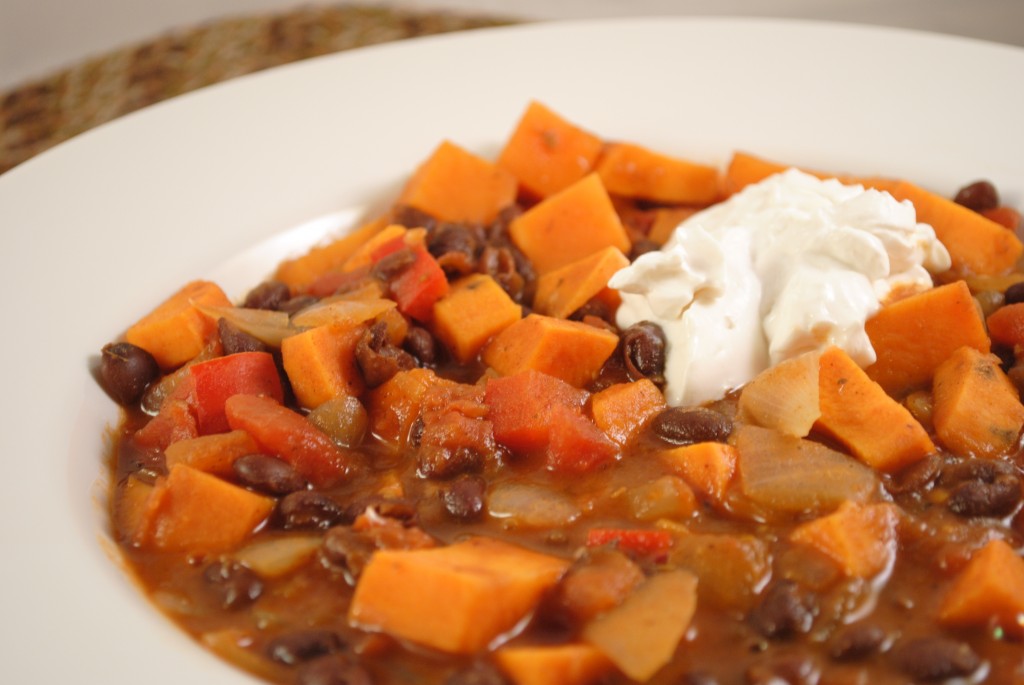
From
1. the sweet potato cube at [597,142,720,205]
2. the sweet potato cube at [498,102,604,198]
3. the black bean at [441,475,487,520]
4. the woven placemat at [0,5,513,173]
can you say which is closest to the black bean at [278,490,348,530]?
the black bean at [441,475,487,520]

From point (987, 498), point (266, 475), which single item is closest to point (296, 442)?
point (266, 475)

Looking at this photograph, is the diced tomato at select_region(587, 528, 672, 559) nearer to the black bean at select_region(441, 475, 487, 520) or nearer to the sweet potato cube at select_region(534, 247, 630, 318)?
the black bean at select_region(441, 475, 487, 520)

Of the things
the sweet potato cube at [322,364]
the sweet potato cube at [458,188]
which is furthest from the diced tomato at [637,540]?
the sweet potato cube at [458,188]

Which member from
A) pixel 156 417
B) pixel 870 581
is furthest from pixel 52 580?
pixel 870 581

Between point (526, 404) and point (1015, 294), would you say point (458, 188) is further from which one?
point (1015, 294)

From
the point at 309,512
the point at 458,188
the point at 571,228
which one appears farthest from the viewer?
the point at 458,188

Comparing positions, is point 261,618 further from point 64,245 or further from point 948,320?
point 948,320
